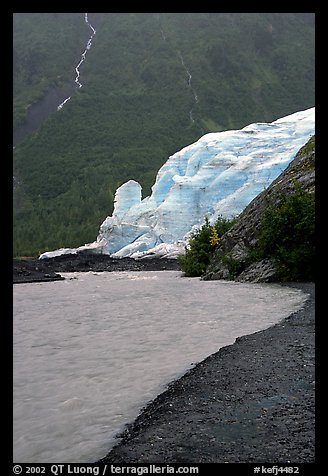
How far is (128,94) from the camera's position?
383ft

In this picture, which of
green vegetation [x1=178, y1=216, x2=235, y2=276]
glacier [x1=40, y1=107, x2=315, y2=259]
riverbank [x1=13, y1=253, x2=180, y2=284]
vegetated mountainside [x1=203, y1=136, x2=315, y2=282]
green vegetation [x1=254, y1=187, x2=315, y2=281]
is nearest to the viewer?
green vegetation [x1=254, y1=187, x2=315, y2=281]

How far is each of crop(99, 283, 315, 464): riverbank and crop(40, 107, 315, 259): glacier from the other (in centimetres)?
3056

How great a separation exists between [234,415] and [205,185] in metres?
36.4

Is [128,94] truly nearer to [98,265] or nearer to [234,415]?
[98,265]

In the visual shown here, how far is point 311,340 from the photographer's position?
21.2 feet

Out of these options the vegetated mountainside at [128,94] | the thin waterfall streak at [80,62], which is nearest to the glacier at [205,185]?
the vegetated mountainside at [128,94]

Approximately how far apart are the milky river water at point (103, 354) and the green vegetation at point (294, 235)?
268 cm

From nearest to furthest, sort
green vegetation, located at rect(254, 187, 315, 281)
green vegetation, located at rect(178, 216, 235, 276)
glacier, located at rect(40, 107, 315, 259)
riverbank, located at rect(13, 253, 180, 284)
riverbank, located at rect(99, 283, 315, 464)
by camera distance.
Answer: riverbank, located at rect(99, 283, 315, 464), green vegetation, located at rect(254, 187, 315, 281), green vegetation, located at rect(178, 216, 235, 276), riverbank, located at rect(13, 253, 180, 284), glacier, located at rect(40, 107, 315, 259)

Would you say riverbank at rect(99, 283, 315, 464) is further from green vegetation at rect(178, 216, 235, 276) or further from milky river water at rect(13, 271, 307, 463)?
green vegetation at rect(178, 216, 235, 276)

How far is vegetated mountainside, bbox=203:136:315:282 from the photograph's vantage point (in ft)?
55.7

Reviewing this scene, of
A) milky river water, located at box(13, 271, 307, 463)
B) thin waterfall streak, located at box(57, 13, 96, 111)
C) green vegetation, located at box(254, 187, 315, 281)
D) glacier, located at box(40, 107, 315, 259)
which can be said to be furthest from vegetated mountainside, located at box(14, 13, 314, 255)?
milky river water, located at box(13, 271, 307, 463)

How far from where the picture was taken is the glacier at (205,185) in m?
36.5
